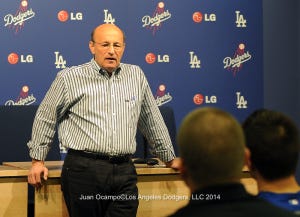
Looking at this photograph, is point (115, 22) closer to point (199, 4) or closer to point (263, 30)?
point (199, 4)

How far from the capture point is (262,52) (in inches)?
212

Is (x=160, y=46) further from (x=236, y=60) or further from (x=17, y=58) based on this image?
(x=17, y=58)

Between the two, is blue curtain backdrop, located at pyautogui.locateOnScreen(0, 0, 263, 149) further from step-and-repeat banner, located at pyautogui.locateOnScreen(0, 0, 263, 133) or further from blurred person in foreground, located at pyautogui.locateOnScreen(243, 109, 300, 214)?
blurred person in foreground, located at pyautogui.locateOnScreen(243, 109, 300, 214)

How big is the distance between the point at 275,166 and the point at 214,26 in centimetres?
362

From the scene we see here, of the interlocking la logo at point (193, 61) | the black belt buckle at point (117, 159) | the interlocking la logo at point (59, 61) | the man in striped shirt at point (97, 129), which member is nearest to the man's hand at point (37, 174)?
the man in striped shirt at point (97, 129)

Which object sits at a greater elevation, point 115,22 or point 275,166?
point 115,22

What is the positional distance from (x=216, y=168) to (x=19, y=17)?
3.64m

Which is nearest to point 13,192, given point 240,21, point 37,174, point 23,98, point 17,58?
point 37,174

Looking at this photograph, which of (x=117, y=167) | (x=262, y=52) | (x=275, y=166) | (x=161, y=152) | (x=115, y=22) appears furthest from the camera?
(x=262, y=52)

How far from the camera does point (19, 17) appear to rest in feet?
15.4

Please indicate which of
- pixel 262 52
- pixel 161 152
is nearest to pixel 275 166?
pixel 161 152

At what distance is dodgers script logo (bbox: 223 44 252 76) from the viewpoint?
5.25m

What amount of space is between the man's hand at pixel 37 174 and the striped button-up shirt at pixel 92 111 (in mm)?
45

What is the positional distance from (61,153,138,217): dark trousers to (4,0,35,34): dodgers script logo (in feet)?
6.01
